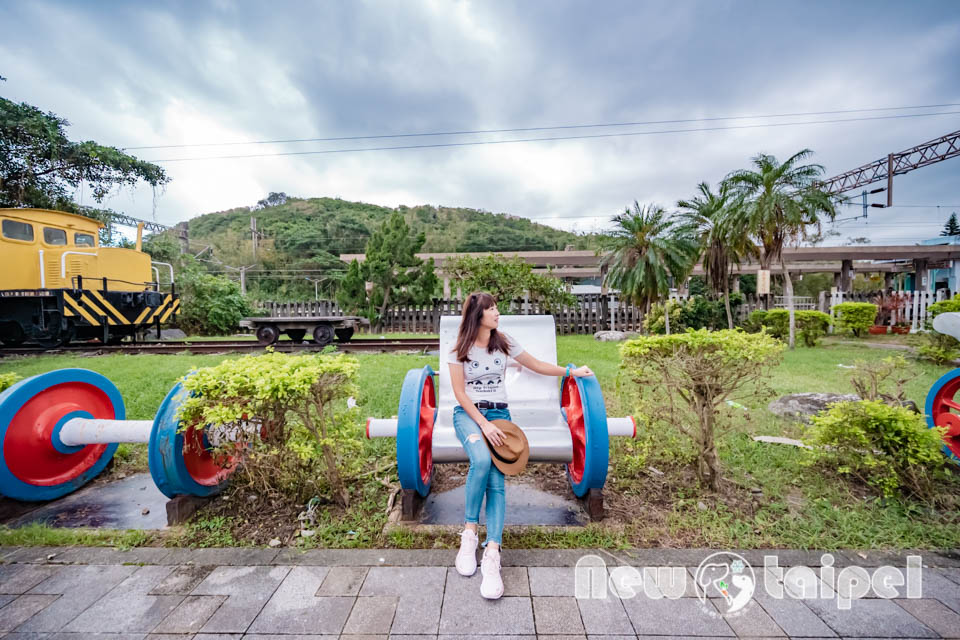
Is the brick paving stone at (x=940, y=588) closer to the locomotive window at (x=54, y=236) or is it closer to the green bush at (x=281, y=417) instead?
the green bush at (x=281, y=417)

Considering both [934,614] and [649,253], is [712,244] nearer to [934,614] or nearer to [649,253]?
[649,253]

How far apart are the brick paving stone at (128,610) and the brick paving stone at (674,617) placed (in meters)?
1.85

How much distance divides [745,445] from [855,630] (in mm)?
2050

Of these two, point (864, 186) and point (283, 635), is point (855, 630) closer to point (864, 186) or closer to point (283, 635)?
point (283, 635)

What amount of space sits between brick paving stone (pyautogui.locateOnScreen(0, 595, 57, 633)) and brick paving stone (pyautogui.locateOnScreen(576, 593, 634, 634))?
2.16 meters

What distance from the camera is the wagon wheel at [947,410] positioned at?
2.82m

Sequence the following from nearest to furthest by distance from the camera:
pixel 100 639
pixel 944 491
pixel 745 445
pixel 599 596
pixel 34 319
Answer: pixel 100 639 < pixel 599 596 < pixel 944 491 < pixel 745 445 < pixel 34 319

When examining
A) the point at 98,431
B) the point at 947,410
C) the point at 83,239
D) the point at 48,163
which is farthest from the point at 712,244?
the point at 48,163

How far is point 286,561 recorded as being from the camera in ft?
6.88

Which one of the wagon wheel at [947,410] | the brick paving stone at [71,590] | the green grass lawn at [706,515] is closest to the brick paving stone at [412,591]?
the green grass lawn at [706,515]

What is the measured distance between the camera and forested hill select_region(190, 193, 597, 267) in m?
39.7

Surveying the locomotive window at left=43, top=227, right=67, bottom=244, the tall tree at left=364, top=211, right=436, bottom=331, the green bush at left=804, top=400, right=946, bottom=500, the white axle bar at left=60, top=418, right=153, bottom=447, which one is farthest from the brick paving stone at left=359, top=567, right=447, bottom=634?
the tall tree at left=364, top=211, right=436, bottom=331

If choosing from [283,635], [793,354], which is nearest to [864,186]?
[793,354]

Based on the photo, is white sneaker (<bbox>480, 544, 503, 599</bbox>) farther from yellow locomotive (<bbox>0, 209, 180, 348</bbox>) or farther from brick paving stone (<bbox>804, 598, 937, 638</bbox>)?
yellow locomotive (<bbox>0, 209, 180, 348</bbox>)
